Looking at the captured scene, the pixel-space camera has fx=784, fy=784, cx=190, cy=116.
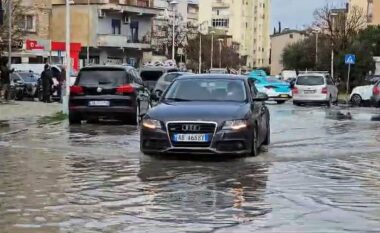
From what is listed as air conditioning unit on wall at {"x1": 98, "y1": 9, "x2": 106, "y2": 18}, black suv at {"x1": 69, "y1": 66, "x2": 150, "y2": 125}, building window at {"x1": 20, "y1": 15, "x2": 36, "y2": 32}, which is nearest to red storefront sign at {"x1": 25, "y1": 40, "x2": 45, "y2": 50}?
building window at {"x1": 20, "y1": 15, "x2": 36, "y2": 32}

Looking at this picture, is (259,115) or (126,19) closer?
(259,115)

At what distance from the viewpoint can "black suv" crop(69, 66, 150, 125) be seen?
20.3 metres

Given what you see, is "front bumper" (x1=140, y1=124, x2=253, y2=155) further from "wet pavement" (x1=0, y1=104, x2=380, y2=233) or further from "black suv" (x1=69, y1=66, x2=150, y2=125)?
"black suv" (x1=69, y1=66, x2=150, y2=125)

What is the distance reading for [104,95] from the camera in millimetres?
20250

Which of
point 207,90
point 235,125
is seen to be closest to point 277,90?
point 207,90

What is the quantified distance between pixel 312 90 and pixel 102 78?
17.4 m

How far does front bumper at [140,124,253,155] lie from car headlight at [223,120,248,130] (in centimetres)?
6

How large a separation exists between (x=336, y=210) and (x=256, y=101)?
591 cm

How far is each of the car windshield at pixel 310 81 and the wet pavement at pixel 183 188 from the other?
1897 centimetres

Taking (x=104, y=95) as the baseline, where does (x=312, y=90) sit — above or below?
below

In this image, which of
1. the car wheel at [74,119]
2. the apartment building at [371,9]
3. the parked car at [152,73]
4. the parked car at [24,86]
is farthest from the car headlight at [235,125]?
the apartment building at [371,9]

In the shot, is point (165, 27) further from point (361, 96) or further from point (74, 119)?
point (74, 119)

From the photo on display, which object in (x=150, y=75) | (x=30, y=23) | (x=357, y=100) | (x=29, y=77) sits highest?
(x=30, y=23)

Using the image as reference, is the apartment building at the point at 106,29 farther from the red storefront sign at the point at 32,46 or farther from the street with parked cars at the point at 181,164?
the street with parked cars at the point at 181,164
